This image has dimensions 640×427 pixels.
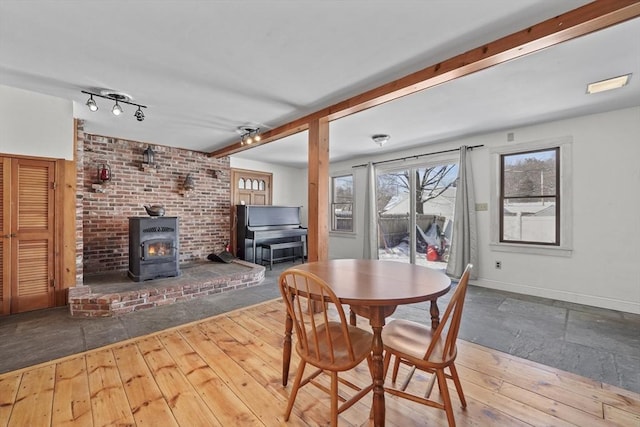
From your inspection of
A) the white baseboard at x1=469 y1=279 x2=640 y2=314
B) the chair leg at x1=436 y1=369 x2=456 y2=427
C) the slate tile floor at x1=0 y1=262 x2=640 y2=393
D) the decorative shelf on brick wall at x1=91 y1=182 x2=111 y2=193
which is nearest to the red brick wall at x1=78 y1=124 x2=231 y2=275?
the decorative shelf on brick wall at x1=91 y1=182 x2=111 y2=193

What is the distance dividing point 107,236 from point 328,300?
4624mm

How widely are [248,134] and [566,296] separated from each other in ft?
16.3

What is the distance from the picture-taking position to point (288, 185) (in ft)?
23.6

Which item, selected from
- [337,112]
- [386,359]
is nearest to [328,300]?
[386,359]

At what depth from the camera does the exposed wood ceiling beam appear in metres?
1.57

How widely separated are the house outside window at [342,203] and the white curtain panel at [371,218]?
60cm

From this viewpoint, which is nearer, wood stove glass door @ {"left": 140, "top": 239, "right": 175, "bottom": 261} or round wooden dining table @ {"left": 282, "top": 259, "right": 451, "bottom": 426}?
round wooden dining table @ {"left": 282, "top": 259, "right": 451, "bottom": 426}

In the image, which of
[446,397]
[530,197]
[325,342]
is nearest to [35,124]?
[325,342]

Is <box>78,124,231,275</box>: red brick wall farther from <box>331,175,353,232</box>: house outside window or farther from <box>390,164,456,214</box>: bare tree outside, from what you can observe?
<box>390,164,456,214</box>: bare tree outside

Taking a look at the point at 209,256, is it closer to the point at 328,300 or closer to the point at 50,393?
the point at 50,393

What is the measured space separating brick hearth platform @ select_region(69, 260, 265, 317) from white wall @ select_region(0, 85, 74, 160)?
5.39 feet

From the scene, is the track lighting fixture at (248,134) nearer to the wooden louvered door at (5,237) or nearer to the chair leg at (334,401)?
the wooden louvered door at (5,237)

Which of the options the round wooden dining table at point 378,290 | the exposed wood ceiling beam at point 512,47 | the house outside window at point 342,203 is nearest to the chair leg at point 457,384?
the round wooden dining table at point 378,290

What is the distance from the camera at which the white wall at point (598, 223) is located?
3223 mm
